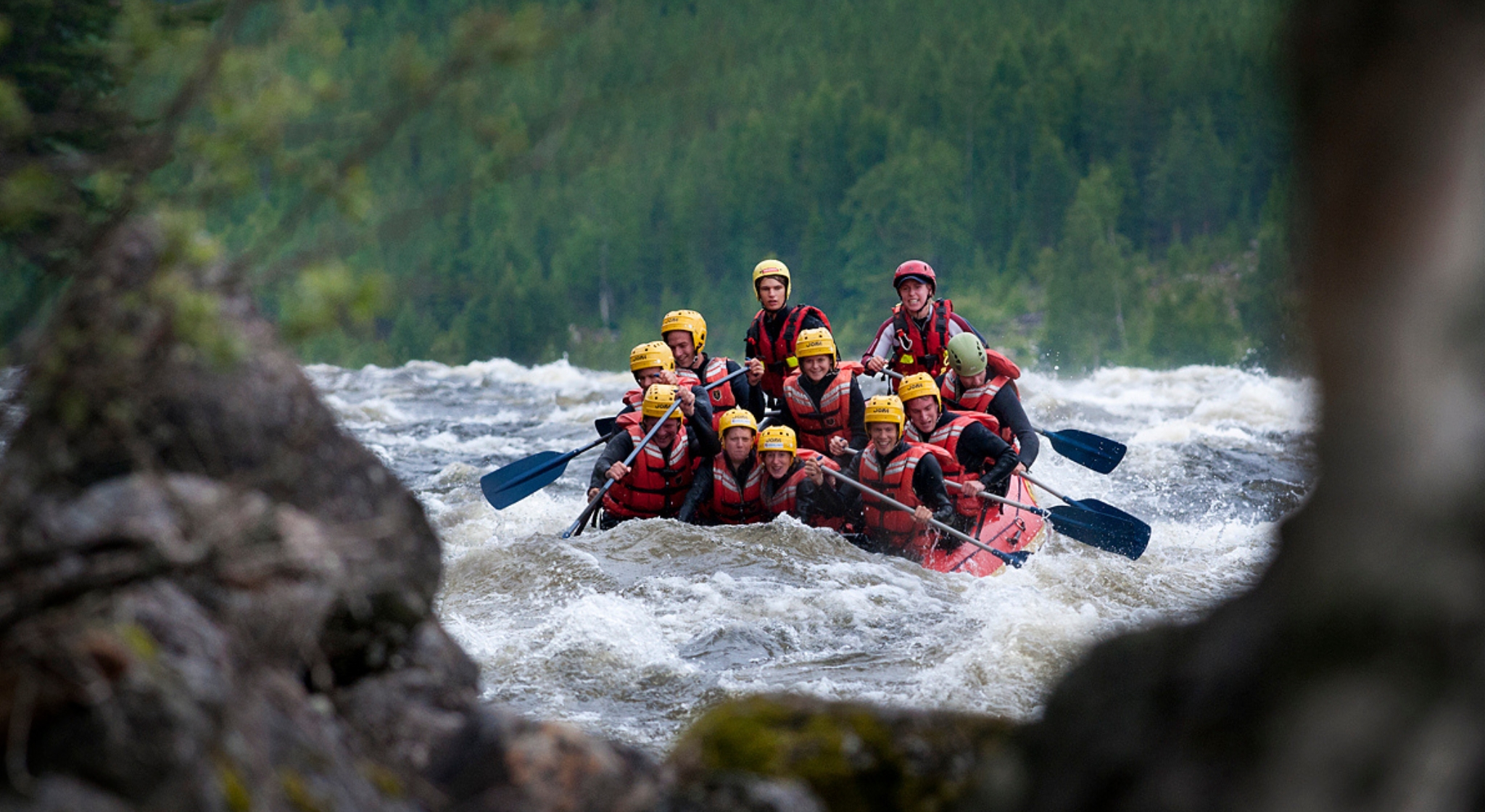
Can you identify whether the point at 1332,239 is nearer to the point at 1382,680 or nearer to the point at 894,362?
the point at 1382,680

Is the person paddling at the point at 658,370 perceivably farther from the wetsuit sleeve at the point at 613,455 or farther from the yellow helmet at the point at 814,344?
the yellow helmet at the point at 814,344

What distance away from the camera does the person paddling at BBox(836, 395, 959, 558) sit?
9.01 metres

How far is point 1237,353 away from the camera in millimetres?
38656

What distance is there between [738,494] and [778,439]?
0.73 m

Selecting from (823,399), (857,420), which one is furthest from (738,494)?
(857,420)

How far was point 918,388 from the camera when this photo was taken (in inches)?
366

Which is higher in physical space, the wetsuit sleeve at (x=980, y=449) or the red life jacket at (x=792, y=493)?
the wetsuit sleeve at (x=980, y=449)

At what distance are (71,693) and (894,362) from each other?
9.21m

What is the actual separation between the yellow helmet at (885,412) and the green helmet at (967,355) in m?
0.93

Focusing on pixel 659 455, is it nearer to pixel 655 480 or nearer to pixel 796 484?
pixel 655 480

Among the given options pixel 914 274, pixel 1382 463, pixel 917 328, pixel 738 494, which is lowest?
pixel 738 494

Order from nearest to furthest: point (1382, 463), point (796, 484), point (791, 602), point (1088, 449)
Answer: point (1382, 463), point (791, 602), point (796, 484), point (1088, 449)

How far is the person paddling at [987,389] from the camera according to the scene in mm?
9797

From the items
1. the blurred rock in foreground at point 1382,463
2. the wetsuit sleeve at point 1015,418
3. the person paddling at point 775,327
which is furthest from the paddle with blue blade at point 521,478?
the blurred rock in foreground at point 1382,463
